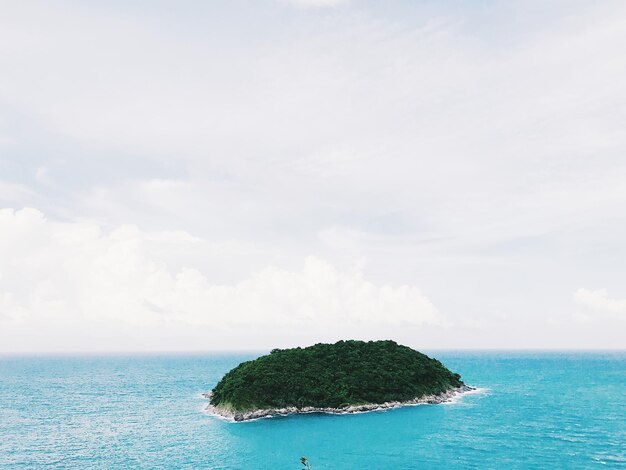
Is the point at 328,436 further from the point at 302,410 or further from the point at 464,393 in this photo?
the point at 464,393

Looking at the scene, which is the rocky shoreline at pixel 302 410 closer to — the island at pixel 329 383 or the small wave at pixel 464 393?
the island at pixel 329 383

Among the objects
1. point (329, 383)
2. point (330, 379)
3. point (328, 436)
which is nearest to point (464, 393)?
point (330, 379)

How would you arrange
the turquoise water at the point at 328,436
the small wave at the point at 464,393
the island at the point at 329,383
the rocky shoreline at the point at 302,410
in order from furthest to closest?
the small wave at the point at 464,393, the island at the point at 329,383, the rocky shoreline at the point at 302,410, the turquoise water at the point at 328,436

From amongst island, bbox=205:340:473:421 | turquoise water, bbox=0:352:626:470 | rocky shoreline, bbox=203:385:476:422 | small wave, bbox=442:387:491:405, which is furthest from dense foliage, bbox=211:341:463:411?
turquoise water, bbox=0:352:626:470

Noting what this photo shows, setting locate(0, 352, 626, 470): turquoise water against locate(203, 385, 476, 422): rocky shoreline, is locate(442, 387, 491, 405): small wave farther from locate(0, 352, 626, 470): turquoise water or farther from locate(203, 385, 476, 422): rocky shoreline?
locate(203, 385, 476, 422): rocky shoreline

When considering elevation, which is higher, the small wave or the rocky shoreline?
the rocky shoreline

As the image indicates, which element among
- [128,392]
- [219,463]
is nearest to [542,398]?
[219,463]

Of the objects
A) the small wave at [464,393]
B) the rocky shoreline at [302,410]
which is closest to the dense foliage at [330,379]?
the rocky shoreline at [302,410]
